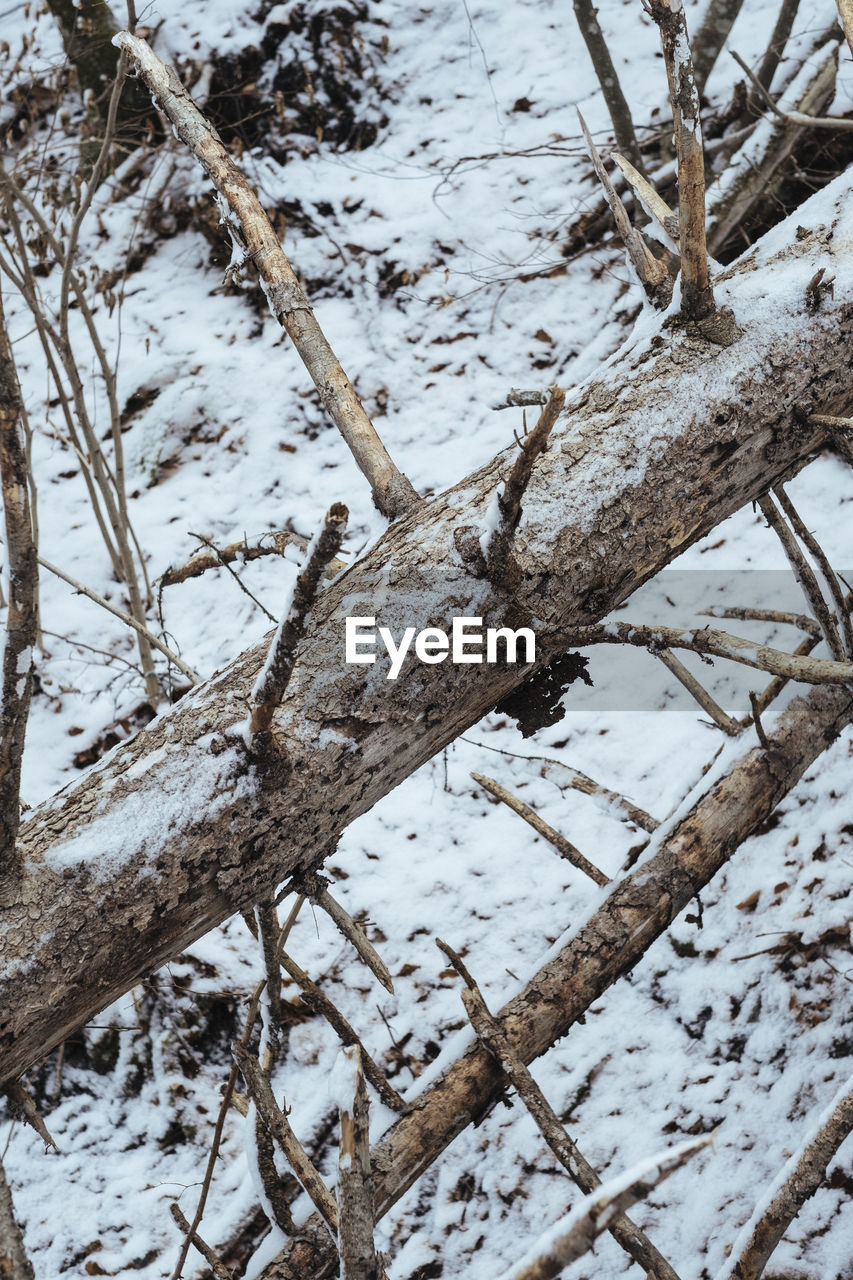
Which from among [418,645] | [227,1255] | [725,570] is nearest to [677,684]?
[725,570]

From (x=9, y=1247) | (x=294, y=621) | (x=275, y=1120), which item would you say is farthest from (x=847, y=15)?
(x=9, y=1247)

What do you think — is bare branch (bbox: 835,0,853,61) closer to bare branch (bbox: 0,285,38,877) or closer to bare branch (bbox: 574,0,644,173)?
bare branch (bbox: 574,0,644,173)

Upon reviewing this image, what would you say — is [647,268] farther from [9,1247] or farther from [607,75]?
[607,75]

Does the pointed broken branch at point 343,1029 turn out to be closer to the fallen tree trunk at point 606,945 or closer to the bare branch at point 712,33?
the fallen tree trunk at point 606,945

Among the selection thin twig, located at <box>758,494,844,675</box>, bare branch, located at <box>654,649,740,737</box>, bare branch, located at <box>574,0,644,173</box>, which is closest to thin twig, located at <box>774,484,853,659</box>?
thin twig, located at <box>758,494,844,675</box>

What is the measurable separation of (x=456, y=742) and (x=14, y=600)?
2.11 metres

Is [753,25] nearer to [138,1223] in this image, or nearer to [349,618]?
[349,618]

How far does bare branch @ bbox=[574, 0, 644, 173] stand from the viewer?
312cm

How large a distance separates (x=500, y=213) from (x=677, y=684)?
2.35 m

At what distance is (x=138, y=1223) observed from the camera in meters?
2.14

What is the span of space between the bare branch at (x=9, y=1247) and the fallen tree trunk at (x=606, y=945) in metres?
0.62

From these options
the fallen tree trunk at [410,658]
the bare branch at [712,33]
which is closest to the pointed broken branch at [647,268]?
the fallen tree trunk at [410,658]

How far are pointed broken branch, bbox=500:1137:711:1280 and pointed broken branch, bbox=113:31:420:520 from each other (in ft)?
3.90

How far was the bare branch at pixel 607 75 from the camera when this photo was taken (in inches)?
123
